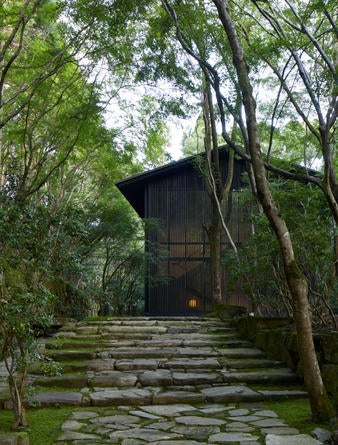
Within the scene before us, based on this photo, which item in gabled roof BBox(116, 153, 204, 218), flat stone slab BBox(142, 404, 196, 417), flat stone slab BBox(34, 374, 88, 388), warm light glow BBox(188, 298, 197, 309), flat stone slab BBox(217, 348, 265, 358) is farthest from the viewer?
gabled roof BBox(116, 153, 204, 218)

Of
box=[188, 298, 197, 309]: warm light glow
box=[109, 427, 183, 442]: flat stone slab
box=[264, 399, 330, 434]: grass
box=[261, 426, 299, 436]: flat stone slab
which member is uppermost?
box=[188, 298, 197, 309]: warm light glow

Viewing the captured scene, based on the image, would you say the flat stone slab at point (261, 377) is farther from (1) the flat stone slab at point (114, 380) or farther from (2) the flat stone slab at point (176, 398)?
(1) the flat stone slab at point (114, 380)

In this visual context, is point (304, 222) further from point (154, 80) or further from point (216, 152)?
point (216, 152)

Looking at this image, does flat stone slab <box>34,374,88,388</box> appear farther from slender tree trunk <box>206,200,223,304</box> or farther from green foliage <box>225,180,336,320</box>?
slender tree trunk <box>206,200,223,304</box>

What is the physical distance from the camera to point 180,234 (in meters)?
18.1

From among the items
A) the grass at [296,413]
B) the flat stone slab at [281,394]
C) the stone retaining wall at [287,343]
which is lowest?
the grass at [296,413]

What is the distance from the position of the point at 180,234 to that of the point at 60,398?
499 inches

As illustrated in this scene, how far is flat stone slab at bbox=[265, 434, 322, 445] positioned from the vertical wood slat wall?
517 inches

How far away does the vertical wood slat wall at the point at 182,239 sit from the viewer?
1756 cm

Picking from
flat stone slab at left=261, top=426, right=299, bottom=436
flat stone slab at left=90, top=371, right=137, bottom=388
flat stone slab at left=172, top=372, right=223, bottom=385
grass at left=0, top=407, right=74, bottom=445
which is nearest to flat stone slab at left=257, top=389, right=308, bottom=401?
flat stone slab at left=172, top=372, right=223, bottom=385

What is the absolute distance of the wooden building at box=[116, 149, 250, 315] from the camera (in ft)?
57.6

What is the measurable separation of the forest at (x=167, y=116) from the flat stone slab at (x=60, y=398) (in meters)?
1.00

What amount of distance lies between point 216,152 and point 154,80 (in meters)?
6.14

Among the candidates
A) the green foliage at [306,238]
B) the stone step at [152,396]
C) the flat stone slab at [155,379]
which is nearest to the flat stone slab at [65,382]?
the stone step at [152,396]
